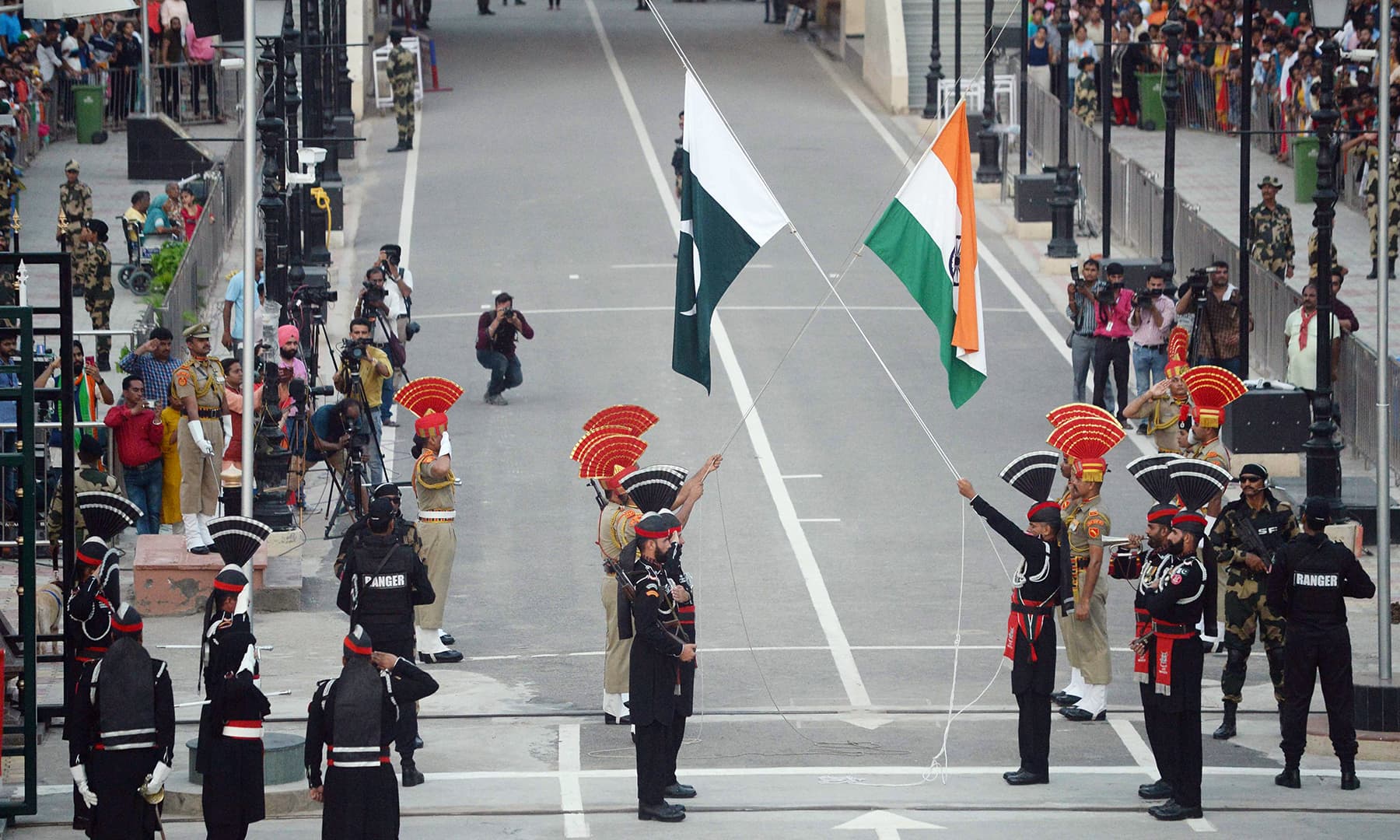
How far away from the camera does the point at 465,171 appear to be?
4069 centimetres

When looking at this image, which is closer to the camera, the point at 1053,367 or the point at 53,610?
the point at 53,610

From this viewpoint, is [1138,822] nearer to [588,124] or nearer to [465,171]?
[465,171]

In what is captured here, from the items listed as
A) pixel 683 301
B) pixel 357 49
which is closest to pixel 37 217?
pixel 357 49

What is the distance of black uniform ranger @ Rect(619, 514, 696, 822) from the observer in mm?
13898

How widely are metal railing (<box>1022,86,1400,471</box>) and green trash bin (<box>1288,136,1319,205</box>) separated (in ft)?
8.76

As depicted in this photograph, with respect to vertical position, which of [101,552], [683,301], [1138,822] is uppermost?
[683,301]

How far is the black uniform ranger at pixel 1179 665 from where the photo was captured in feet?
45.6

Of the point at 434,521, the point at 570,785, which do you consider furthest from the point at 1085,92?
the point at 570,785

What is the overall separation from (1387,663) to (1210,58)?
1084 inches

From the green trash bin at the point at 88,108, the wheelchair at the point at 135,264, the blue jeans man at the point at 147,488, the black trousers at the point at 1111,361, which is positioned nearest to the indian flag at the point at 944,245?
the blue jeans man at the point at 147,488

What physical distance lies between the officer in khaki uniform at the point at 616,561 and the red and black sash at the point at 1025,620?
2.78 meters

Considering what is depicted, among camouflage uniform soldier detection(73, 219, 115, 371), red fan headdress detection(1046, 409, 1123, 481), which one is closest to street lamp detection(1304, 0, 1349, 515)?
red fan headdress detection(1046, 409, 1123, 481)

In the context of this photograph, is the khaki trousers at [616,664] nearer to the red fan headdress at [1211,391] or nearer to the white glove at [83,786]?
the white glove at [83,786]

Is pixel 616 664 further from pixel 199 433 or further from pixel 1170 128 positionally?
pixel 1170 128
